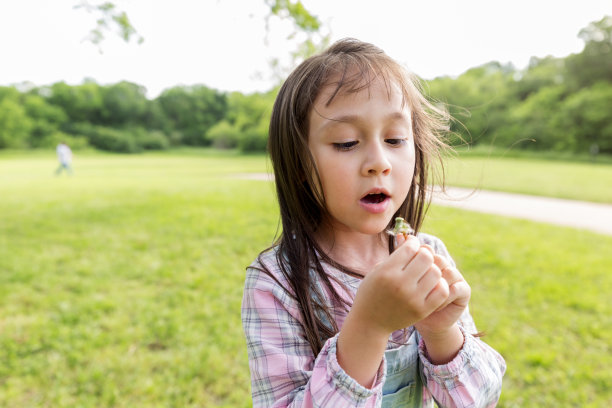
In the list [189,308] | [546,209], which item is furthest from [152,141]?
[189,308]

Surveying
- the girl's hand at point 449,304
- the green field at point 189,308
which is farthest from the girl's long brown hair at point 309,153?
the green field at point 189,308

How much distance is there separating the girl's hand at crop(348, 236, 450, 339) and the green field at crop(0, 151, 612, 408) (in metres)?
1.26

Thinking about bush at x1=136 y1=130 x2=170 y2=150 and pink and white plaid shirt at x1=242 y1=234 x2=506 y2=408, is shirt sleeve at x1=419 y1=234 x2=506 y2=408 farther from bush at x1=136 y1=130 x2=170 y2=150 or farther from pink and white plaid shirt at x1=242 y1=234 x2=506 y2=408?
bush at x1=136 y1=130 x2=170 y2=150

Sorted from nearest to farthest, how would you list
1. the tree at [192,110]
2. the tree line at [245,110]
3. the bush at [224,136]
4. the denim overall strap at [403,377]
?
the denim overall strap at [403,377] → the tree line at [245,110] → the bush at [224,136] → the tree at [192,110]

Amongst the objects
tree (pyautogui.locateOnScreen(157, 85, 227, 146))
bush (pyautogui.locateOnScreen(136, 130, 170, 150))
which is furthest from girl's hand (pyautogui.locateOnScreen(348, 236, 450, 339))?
tree (pyautogui.locateOnScreen(157, 85, 227, 146))

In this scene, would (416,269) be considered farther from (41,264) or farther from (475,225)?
(475,225)

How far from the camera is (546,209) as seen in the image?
8.60m

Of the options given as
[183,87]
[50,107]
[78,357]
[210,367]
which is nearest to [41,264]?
[78,357]

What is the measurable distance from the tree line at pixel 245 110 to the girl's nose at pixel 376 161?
2641 cm

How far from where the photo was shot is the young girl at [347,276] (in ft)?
2.74

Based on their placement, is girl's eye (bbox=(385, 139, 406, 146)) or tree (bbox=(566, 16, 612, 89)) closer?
girl's eye (bbox=(385, 139, 406, 146))

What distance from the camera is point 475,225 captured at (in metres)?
6.73

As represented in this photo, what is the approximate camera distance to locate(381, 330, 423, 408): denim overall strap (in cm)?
111

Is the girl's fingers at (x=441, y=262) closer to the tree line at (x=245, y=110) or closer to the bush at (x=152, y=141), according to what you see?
the tree line at (x=245, y=110)
